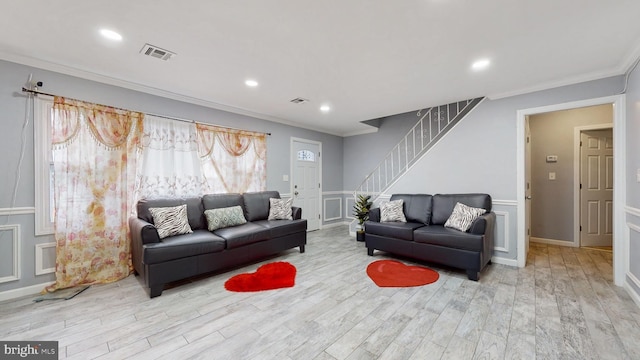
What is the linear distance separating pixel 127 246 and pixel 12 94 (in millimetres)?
1955

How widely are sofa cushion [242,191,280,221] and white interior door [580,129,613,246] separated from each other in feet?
18.0

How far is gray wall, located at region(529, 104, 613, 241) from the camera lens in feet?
14.0

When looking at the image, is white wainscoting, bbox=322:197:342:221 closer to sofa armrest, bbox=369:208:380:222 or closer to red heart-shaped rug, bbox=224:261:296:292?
sofa armrest, bbox=369:208:380:222

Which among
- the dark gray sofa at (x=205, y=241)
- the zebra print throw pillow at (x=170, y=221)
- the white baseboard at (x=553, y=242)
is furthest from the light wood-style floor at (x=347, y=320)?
the white baseboard at (x=553, y=242)

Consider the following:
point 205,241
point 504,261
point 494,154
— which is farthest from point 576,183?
point 205,241

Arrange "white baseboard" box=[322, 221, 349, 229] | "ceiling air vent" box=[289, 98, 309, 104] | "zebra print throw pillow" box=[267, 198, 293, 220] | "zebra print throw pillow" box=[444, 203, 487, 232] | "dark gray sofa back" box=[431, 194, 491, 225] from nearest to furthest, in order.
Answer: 1. "zebra print throw pillow" box=[444, 203, 487, 232]
2. "dark gray sofa back" box=[431, 194, 491, 225]
3. "ceiling air vent" box=[289, 98, 309, 104]
4. "zebra print throw pillow" box=[267, 198, 293, 220]
5. "white baseboard" box=[322, 221, 349, 229]

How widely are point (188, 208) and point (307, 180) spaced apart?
2.70m

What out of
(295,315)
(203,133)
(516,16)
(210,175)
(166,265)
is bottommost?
(295,315)

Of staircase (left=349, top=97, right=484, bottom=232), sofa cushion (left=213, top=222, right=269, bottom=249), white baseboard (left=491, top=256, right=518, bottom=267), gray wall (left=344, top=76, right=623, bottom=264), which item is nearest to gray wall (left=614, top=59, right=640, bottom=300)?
gray wall (left=344, top=76, right=623, bottom=264)

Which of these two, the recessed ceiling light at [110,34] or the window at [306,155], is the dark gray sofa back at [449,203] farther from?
the recessed ceiling light at [110,34]

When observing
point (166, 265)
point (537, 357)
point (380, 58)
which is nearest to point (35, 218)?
point (166, 265)

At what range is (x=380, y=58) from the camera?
2.54 m

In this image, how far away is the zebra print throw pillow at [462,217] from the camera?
326cm

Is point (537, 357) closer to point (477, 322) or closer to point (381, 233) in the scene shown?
point (477, 322)
